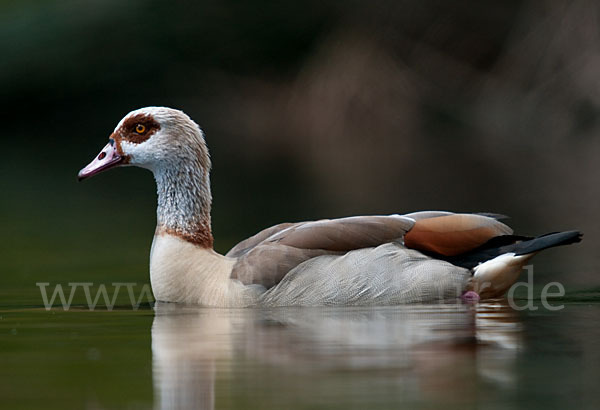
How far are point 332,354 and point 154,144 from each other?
3478 millimetres

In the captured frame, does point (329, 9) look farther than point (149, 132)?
Yes

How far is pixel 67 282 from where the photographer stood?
8.68 m

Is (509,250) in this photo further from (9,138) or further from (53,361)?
(9,138)

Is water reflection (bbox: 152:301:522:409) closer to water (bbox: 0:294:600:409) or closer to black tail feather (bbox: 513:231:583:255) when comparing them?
water (bbox: 0:294:600:409)

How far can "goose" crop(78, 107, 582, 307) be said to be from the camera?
752 centimetres

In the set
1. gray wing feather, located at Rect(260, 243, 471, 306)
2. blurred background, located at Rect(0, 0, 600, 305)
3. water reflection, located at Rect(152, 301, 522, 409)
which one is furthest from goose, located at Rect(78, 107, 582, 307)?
blurred background, located at Rect(0, 0, 600, 305)

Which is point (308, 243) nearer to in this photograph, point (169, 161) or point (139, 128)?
point (169, 161)

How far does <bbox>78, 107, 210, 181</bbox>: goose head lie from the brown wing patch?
5.54 ft

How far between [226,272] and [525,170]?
10.6 metres

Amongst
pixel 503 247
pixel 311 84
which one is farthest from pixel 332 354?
pixel 311 84

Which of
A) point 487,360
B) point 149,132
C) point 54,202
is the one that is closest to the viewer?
point 487,360

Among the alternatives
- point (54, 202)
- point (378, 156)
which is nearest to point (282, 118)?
point (378, 156)

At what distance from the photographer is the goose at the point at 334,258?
7.52 m

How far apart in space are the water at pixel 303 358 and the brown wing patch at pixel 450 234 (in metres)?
0.67
